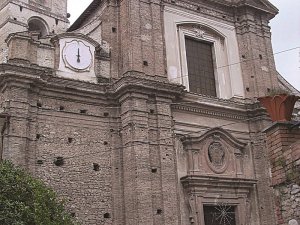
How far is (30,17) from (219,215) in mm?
17037

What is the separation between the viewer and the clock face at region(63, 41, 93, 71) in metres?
14.7

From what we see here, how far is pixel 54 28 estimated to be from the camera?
27.7m

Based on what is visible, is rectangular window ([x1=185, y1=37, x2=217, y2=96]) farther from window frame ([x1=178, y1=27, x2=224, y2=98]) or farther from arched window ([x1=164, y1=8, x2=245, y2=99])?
window frame ([x1=178, y1=27, x2=224, y2=98])

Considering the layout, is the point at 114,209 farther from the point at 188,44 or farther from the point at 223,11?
the point at 223,11

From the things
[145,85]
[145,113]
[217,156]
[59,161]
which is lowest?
[59,161]

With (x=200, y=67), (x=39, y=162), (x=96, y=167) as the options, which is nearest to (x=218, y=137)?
(x=200, y=67)

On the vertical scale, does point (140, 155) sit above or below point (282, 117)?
above

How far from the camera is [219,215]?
15.2 metres

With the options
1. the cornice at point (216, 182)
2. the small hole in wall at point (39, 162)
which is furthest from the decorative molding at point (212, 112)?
the small hole in wall at point (39, 162)

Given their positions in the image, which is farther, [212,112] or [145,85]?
[212,112]

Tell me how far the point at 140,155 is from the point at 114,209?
1.71 m

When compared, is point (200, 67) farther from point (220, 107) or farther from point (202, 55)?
point (220, 107)

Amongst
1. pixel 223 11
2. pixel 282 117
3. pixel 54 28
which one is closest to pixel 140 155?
pixel 282 117

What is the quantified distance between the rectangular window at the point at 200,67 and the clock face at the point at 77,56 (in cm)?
379
